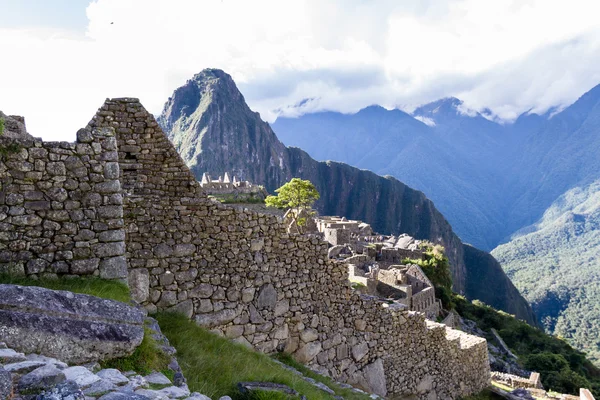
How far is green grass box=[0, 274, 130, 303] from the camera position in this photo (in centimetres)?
491

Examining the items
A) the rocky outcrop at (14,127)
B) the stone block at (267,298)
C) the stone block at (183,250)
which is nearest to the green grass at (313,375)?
the stone block at (267,298)

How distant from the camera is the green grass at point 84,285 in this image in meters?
4.91

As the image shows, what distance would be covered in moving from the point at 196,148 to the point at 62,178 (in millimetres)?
186800

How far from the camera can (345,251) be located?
43.0 metres

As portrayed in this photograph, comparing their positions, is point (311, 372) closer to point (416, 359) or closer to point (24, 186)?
point (416, 359)

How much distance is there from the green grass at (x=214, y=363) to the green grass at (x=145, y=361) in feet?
1.51

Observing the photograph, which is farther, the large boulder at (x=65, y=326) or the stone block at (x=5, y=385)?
the large boulder at (x=65, y=326)

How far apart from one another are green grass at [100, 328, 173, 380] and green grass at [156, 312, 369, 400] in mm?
461

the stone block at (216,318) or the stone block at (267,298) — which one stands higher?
the stone block at (267,298)

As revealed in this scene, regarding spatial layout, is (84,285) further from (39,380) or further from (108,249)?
(39,380)

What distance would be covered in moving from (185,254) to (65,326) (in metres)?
3.99

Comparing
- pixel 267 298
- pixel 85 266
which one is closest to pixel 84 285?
pixel 85 266

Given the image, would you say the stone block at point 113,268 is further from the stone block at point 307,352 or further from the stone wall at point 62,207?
the stone block at point 307,352

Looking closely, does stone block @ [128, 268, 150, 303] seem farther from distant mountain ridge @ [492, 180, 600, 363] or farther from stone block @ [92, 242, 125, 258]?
distant mountain ridge @ [492, 180, 600, 363]
